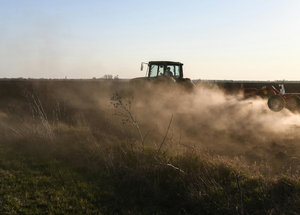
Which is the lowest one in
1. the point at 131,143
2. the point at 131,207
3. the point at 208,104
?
the point at 131,207

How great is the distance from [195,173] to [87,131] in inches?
191

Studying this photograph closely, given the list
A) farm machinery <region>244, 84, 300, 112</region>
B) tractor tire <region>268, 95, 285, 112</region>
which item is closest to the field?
tractor tire <region>268, 95, 285, 112</region>

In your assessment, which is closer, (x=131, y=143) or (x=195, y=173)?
(x=195, y=173)

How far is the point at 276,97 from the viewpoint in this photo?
1207 centimetres

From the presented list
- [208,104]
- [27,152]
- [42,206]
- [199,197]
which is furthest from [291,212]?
[208,104]

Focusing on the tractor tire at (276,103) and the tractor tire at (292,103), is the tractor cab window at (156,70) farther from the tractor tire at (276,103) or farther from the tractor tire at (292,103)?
the tractor tire at (292,103)

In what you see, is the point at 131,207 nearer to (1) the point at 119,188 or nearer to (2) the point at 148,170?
(1) the point at 119,188

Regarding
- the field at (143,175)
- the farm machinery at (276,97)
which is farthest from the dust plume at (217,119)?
the farm machinery at (276,97)

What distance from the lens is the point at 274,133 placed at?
10117mm

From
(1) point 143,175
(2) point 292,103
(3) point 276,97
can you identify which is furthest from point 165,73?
(1) point 143,175

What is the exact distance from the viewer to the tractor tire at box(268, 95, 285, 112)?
11977mm

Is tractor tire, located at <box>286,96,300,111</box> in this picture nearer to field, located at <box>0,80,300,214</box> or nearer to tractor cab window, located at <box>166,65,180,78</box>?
field, located at <box>0,80,300,214</box>

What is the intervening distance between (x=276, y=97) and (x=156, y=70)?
20.1 ft

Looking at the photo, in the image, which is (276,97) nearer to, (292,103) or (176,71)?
(292,103)
